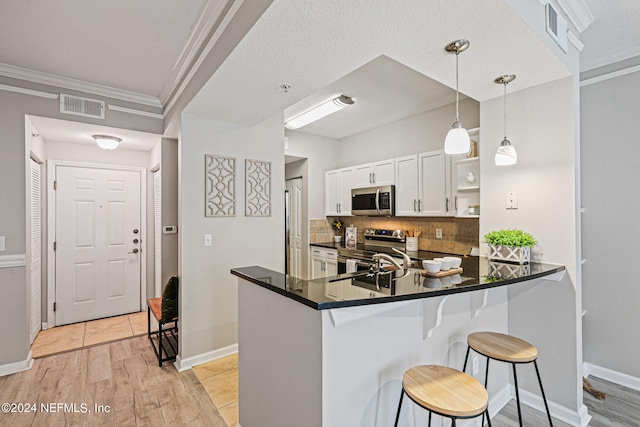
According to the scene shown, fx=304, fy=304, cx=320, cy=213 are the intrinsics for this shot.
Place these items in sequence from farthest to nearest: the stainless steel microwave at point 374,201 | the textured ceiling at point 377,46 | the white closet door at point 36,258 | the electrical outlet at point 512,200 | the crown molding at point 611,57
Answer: the stainless steel microwave at point 374,201 → the white closet door at point 36,258 → the crown molding at point 611,57 → the electrical outlet at point 512,200 → the textured ceiling at point 377,46

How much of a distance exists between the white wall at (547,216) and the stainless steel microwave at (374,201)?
1.65 metres

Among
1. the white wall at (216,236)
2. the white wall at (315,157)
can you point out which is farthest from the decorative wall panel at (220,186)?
the white wall at (315,157)

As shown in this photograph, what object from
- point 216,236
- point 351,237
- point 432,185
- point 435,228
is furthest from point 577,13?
point 351,237

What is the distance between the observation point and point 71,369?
2715 millimetres

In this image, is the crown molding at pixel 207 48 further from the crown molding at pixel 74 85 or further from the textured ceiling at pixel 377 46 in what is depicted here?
the crown molding at pixel 74 85

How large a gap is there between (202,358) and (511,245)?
2.78m

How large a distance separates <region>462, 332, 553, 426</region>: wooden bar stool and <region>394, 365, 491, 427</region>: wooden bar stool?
0.37 meters

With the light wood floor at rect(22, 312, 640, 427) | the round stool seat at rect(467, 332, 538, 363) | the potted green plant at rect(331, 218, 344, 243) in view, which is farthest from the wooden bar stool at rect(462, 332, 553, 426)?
the potted green plant at rect(331, 218, 344, 243)

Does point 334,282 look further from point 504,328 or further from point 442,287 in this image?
point 504,328

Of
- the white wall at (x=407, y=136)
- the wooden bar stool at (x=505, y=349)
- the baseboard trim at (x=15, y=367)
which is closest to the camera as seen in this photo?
the wooden bar stool at (x=505, y=349)

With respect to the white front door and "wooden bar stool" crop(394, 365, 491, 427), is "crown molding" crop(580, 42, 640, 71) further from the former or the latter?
the white front door

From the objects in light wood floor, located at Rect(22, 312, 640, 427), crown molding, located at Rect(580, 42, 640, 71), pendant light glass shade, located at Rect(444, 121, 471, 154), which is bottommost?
light wood floor, located at Rect(22, 312, 640, 427)

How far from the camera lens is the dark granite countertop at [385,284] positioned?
1254 mm

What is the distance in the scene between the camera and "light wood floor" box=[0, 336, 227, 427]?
2062mm
